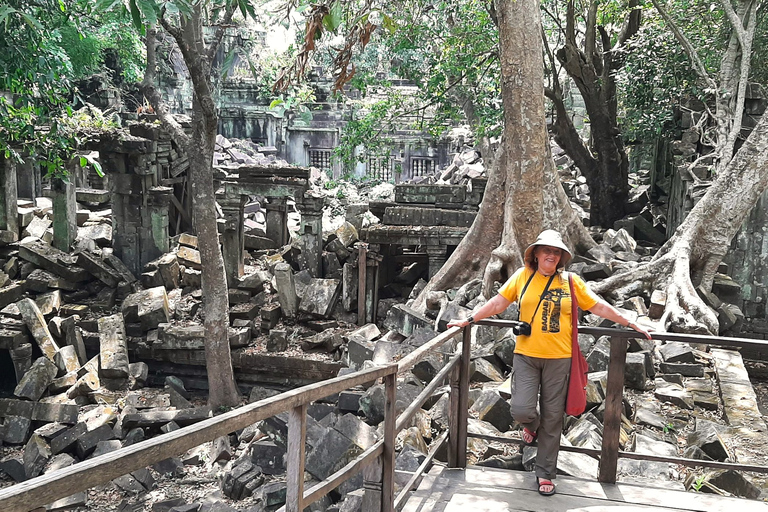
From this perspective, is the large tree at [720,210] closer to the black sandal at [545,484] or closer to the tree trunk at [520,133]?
the tree trunk at [520,133]

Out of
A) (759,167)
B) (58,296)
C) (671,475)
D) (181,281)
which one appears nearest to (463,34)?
(759,167)

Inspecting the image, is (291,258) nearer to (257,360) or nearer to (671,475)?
(257,360)

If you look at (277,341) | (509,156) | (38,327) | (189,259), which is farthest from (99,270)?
(509,156)

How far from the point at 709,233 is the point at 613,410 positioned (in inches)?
243

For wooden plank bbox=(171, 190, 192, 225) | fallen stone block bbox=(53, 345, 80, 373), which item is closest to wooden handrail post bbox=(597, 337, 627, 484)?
fallen stone block bbox=(53, 345, 80, 373)

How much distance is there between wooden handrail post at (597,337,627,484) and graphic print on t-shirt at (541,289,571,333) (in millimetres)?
276

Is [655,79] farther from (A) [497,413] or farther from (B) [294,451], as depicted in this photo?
(B) [294,451]

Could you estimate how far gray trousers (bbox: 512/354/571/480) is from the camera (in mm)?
3602

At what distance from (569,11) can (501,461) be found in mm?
11113

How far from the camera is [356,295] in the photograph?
14.2m

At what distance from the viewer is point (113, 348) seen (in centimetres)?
1255

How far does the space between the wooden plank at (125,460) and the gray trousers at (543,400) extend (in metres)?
1.68

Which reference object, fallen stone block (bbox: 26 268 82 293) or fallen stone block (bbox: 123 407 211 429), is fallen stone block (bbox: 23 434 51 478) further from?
fallen stone block (bbox: 26 268 82 293)

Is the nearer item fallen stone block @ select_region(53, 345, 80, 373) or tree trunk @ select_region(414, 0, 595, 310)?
tree trunk @ select_region(414, 0, 595, 310)
